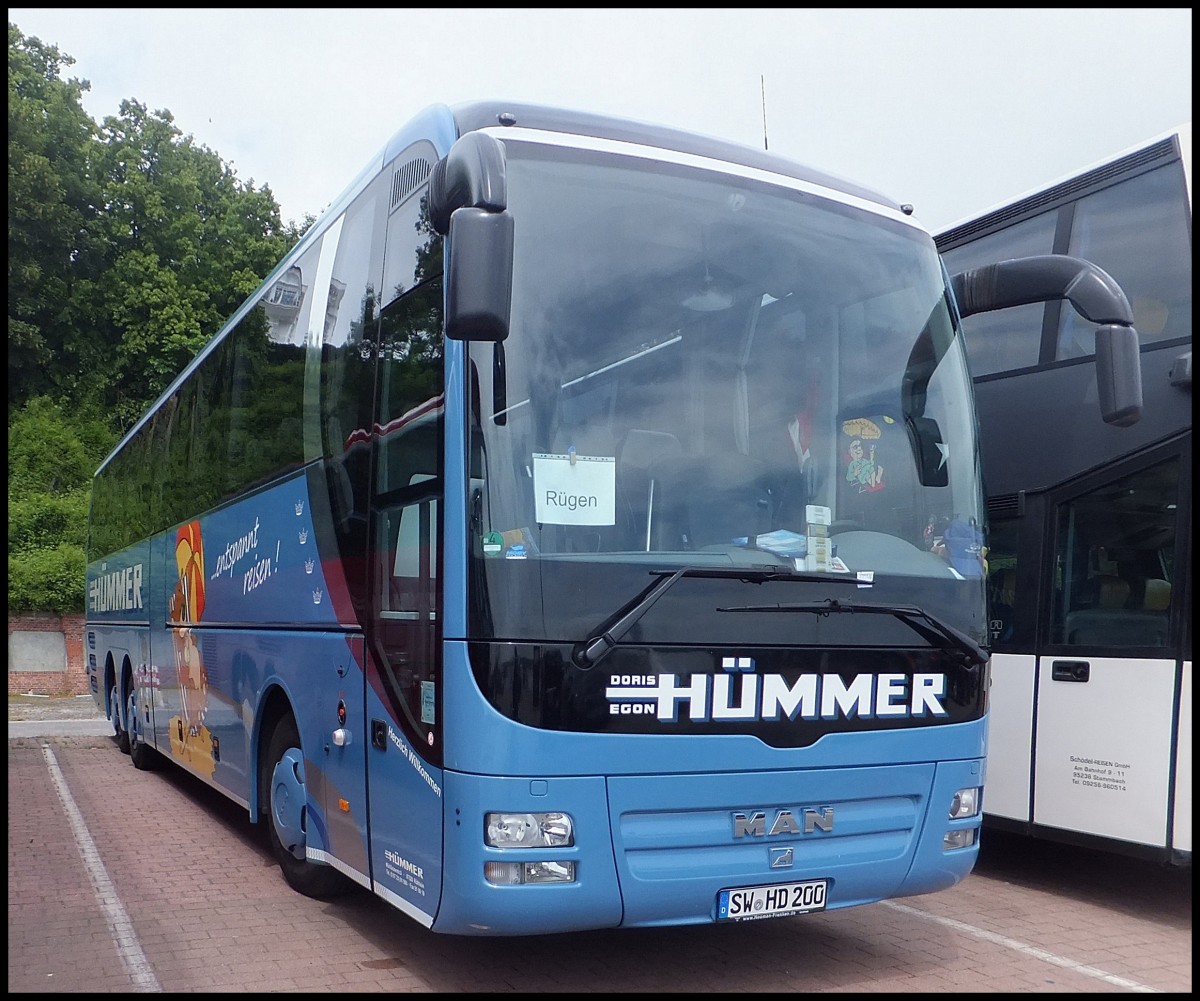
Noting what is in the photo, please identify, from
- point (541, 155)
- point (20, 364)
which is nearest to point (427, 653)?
point (541, 155)

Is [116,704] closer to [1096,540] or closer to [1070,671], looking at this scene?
[1070,671]

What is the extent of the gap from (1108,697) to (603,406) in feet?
12.2

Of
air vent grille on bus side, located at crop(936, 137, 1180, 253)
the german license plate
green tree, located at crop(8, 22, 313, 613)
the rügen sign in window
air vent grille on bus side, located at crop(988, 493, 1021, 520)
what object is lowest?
the german license plate

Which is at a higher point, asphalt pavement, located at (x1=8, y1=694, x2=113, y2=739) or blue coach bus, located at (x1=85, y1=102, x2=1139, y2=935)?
blue coach bus, located at (x1=85, y1=102, x2=1139, y2=935)

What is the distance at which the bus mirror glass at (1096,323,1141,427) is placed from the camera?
212 inches

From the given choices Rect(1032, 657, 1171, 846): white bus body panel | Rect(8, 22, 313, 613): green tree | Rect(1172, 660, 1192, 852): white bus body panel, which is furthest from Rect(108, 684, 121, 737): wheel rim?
Rect(8, 22, 313, 613): green tree

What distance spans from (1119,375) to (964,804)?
2.02 metres

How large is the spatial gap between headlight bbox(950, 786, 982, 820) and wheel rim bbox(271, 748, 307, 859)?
325cm

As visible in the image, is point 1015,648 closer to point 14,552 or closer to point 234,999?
point 234,999

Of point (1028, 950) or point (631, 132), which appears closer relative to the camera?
point (631, 132)

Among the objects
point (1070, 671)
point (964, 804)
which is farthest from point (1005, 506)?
point (964, 804)

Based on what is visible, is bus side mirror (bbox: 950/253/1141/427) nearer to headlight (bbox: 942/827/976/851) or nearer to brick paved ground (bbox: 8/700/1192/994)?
headlight (bbox: 942/827/976/851)

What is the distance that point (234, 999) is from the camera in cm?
511

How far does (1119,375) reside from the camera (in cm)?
541
